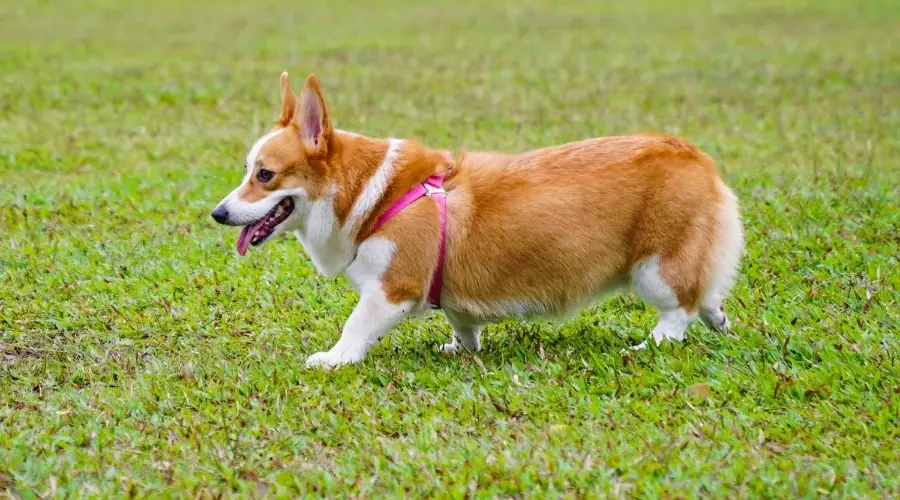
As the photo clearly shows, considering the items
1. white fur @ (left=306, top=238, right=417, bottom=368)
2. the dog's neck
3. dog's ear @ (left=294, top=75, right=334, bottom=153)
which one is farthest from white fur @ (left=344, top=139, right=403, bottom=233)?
dog's ear @ (left=294, top=75, right=334, bottom=153)

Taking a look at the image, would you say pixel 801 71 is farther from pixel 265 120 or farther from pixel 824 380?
pixel 824 380

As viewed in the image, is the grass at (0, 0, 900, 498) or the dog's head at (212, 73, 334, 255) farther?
the dog's head at (212, 73, 334, 255)

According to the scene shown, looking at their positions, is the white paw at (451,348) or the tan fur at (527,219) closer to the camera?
the tan fur at (527,219)

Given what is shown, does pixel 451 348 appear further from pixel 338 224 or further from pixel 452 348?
pixel 338 224

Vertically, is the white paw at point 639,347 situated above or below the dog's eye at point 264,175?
below

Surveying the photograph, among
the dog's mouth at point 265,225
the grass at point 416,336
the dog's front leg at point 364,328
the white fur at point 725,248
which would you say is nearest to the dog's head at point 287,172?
the dog's mouth at point 265,225

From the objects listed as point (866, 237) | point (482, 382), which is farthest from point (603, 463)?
point (866, 237)

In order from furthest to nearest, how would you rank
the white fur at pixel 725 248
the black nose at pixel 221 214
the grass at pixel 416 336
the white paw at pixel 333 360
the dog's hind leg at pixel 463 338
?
the dog's hind leg at pixel 463 338 < the white fur at pixel 725 248 < the white paw at pixel 333 360 < the black nose at pixel 221 214 < the grass at pixel 416 336

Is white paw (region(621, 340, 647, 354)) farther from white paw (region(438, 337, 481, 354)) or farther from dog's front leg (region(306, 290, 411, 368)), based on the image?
dog's front leg (region(306, 290, 411, 368))

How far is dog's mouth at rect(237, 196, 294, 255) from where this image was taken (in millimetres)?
5320

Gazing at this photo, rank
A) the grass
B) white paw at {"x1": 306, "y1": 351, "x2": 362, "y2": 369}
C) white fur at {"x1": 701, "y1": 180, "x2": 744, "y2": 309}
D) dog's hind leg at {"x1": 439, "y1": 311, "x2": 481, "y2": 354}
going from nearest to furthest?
1. the grass
2. white paw at {"x1": 306, "y1": 351, "x2": 362, "y2": 369}
3. white fur at {"x1": 701, "y1": 180, "x2": 744, "y2": 309}
4. dog's hind leg at {"x1": 439, "y1": 311, "x2": 481, "y2": 354}

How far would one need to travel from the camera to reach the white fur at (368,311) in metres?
5.28

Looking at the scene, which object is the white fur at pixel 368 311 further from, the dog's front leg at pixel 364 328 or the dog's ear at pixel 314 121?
the dog's ear at pixel 314 121

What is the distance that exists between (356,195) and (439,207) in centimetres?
38
